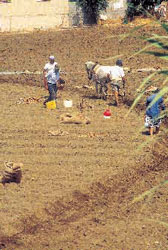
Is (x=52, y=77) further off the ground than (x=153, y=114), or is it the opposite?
(x=52, y=77)

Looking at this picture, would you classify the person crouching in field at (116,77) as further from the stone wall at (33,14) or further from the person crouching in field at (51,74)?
the stone wall at (33,14)

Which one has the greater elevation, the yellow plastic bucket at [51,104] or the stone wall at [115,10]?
the stone wall at [115,10]

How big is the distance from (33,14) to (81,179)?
94.8 ft

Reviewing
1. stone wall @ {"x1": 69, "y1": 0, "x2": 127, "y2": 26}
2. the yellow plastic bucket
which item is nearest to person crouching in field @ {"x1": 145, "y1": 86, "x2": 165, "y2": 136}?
the yellow plastic bucket

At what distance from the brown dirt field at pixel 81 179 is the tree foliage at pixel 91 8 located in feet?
57.7

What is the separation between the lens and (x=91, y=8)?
132ft

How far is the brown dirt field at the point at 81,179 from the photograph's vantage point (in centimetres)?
999

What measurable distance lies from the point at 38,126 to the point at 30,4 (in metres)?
24.4

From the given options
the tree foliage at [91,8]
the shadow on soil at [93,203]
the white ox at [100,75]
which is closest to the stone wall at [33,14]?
the tree foliage at [91,8]

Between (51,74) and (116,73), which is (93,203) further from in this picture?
(116,73)

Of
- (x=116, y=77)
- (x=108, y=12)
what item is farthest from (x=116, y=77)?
(x=108, y=12)

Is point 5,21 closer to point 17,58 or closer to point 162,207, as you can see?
point 17,58

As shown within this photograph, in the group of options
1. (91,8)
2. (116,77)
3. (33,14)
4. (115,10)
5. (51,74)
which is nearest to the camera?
(51,74)

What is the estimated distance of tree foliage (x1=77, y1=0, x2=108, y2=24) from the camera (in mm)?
40375
